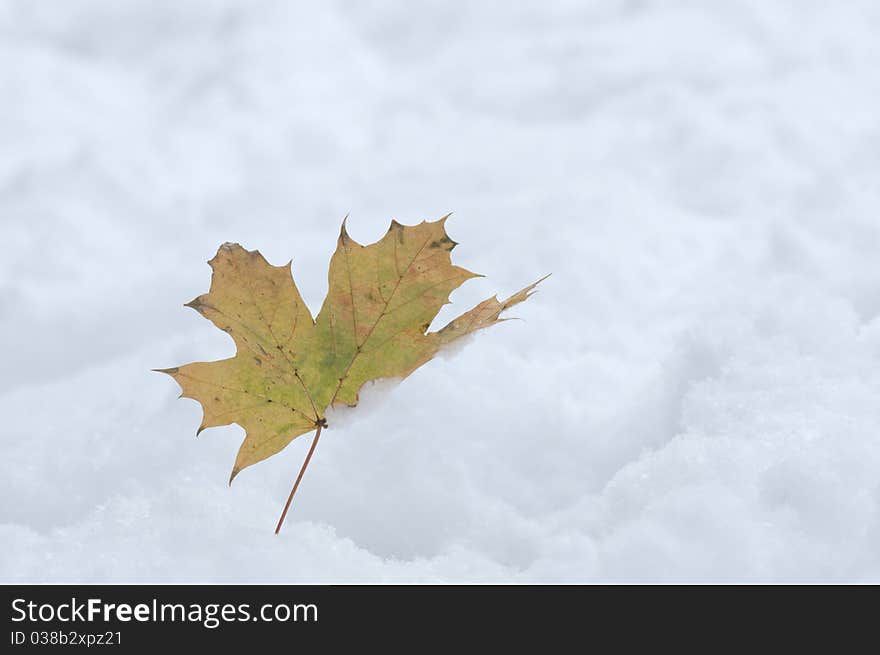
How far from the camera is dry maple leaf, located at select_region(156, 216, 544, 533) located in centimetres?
65

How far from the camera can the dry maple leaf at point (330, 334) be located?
2.14ft

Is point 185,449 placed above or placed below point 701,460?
above

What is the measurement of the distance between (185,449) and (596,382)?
48cm

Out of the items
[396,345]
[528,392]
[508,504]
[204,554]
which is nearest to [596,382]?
[528,392]

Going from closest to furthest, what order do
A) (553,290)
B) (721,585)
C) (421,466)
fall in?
(721,585)
(421,466)
(553,290)

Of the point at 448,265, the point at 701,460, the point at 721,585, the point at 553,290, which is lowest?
the point at 721,585

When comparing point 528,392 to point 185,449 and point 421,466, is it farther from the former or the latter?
point 185,449

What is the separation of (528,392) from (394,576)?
351 mm

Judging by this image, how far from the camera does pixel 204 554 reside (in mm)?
654

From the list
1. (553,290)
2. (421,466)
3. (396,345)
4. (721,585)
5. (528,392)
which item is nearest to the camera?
(721,585)

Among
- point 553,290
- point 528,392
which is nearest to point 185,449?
point 528,392

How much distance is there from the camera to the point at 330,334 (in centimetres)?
67

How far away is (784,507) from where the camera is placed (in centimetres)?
65

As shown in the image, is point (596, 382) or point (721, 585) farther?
point (596, 382)
